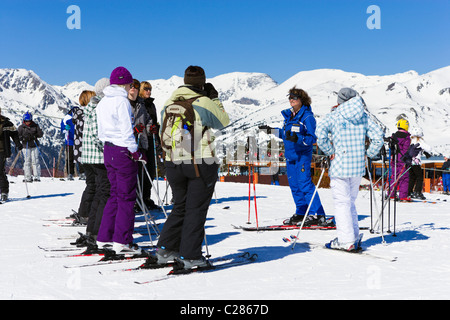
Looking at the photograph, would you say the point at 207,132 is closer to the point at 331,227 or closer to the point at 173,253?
the point at 173,253

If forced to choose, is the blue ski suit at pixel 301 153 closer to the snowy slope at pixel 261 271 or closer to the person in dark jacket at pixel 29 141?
the snowy slope at pixel 261 271

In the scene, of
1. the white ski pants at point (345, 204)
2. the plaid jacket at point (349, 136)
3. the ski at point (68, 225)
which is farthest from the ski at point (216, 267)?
the ski at point (68, 225)

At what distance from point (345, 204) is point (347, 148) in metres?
0.58

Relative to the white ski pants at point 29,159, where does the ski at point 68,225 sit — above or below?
below

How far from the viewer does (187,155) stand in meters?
3.95

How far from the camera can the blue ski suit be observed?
261 inches

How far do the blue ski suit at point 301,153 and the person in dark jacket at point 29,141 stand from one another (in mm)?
7535

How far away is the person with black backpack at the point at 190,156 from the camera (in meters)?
3.95

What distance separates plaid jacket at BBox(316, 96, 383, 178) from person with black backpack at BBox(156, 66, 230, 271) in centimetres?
147

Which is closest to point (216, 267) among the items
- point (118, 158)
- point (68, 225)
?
point (118, 158)

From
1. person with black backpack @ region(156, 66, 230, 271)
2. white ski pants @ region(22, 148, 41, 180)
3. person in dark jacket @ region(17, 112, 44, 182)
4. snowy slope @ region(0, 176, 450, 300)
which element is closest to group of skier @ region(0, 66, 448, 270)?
person with black backpack @ region(156, 66, 230, 271)

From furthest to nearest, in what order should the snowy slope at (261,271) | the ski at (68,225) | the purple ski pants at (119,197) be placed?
1. the ski at (68,225)
2. the purple ski pants at (119,197)
3. the snowy slope at (261,271)

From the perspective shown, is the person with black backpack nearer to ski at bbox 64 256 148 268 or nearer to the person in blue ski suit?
ski at bbox 64 256 148 268
